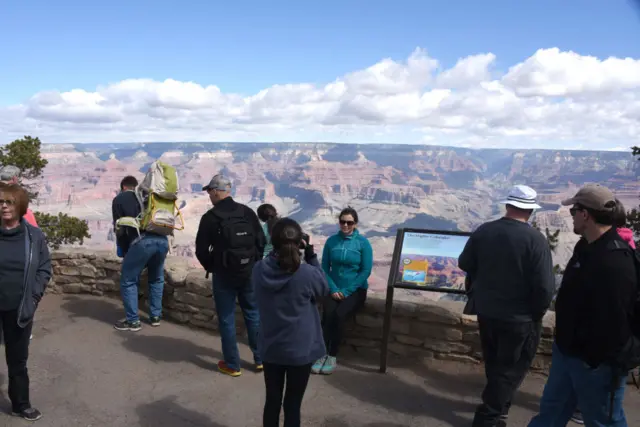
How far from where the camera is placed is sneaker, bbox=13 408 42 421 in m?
3.48

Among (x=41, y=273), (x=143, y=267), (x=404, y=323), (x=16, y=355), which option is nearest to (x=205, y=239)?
(x=41, y=273)

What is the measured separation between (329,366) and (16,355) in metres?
2.50

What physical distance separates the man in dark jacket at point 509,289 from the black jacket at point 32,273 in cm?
291

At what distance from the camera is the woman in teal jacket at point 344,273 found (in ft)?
14.4

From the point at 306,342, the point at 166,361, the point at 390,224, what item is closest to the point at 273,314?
the point at 306,342

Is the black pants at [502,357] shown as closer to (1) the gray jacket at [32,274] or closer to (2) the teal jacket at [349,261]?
(2) the teal jacket at [349,261]

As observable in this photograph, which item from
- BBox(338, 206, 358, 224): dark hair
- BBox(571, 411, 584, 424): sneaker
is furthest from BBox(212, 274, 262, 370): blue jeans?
BBox(571, 411, 584, 424): sneaker

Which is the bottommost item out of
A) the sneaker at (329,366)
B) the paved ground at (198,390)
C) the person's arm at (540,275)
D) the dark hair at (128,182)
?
the paved ground at (198,390)

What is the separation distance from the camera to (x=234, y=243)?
13.3 feet

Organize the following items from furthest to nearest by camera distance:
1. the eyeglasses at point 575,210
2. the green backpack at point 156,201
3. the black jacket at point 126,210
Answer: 1. the black jacket at point 126,210
2. the green backpack at point 156,201
3. the eyeglasses at point 575,210

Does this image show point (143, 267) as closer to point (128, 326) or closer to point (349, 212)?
point (128, 326)

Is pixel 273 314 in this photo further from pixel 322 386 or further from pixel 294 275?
pixel 322 386

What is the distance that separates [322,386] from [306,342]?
5.41 ft

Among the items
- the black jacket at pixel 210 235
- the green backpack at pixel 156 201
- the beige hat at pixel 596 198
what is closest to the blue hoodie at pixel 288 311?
the black jacket at pixel 210 235
